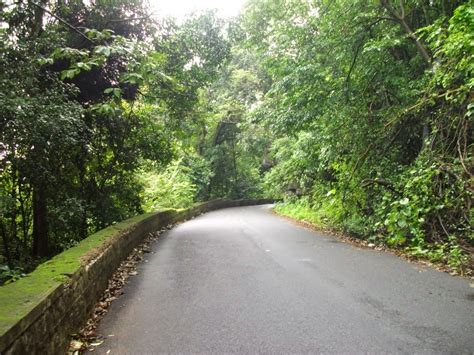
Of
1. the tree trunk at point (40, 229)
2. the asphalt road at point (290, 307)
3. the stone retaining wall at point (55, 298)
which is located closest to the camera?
the stone retaining wall at point (55, 298)

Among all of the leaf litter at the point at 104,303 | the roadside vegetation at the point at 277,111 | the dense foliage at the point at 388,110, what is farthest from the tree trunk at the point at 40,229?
the dense foliage at the point at 388,110

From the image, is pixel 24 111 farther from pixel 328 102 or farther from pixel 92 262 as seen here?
pixel 328 102

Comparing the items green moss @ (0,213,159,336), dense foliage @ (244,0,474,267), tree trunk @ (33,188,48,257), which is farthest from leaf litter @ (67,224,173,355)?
dense foliage @ (244,0,474,267)

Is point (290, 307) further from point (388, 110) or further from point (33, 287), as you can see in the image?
point (388, 110)

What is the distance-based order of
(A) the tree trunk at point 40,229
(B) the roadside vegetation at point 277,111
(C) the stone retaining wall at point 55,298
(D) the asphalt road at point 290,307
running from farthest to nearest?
(A) the tree trunk at point 40,229
(B) the roadside vegetation at point 277,111
(D) the asphalt road at point 290,307
(C) the stone retaining wall at point 55,298

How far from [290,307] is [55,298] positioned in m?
A: 2.75

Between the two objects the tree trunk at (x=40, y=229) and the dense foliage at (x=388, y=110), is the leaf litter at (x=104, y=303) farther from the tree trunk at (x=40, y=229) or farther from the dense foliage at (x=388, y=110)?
the dense foliage at (x=388, y=110)

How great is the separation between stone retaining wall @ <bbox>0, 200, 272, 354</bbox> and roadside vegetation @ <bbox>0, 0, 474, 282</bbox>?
1.31 m

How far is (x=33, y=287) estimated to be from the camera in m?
3.60

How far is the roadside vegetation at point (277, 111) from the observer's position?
21.8 feet

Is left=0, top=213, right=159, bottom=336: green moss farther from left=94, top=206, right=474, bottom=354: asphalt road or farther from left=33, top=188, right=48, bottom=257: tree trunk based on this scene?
left=33, top=188, right=48, bottom=257: tree trunk

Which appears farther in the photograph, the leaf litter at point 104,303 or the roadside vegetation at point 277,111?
the roadside vegetation at point 277,111

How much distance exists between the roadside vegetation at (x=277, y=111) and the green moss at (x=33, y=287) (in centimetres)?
140

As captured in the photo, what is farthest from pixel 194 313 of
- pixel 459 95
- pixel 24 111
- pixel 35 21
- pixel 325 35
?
pixel 325 35
